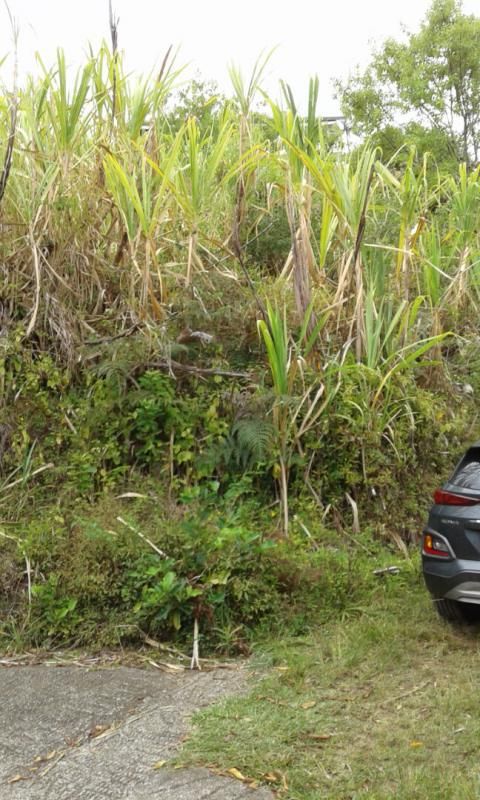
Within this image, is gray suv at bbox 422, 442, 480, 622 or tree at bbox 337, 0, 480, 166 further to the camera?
tree at bbox 337, 0, 480, 166

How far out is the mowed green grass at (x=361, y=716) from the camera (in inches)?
149

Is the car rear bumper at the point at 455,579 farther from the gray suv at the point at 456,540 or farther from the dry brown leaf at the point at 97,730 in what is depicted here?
the dry brown leaf at the point at 97,730

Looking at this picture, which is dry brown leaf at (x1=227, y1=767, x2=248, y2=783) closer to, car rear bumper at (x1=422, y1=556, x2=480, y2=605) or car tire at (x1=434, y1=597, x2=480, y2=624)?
car rear bumper at (x1=422, y1=556, x2=480, y2=605)

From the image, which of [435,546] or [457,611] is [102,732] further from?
[457,611]

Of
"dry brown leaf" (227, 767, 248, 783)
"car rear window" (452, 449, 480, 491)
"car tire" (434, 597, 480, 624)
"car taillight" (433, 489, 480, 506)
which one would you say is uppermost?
"car rear window" (452, 449, 480, 491)

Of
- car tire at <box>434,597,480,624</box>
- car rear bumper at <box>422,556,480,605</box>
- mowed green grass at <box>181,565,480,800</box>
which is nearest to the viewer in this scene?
mowed green grass at <box>181,565,480,800</box>

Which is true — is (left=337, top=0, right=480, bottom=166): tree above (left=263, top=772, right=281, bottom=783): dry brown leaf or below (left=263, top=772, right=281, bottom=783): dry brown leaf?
above

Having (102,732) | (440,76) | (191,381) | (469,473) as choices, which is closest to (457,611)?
(469,473)

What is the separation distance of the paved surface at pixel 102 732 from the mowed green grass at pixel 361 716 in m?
0.16

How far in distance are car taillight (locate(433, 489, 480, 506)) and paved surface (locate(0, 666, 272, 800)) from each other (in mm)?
1517

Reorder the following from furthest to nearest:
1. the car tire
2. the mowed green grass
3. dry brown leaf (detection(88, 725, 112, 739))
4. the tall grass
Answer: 1. the tall grass
2. the car tire
3. dry brown leaf (detection(88, 725, 112, 739))
4. the mowed green grass

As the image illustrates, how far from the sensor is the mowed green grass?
12.4 ft

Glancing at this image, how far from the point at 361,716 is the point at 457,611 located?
137cm

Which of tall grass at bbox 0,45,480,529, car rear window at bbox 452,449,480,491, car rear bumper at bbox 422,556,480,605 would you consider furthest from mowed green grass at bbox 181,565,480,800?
tall grass at bbox 0,45,480,529
